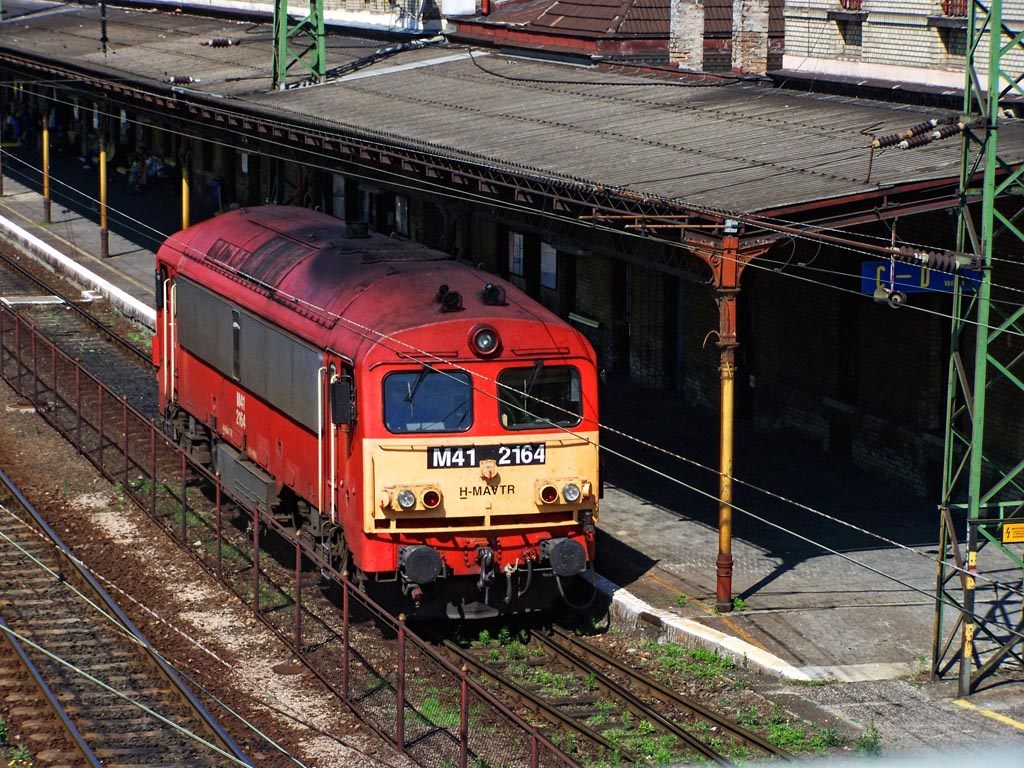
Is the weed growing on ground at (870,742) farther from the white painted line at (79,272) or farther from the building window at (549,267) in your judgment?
the white painted line at (79,272)

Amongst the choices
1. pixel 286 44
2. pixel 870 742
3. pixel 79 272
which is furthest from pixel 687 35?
pixel 870 742

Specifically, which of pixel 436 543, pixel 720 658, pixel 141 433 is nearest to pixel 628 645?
pixel 720 658

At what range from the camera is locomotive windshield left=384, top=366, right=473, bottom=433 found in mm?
15062

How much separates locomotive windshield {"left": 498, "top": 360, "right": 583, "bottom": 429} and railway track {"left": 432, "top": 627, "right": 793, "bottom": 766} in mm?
2325

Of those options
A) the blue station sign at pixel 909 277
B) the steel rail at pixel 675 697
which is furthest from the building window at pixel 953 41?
the steel rail at pixel 675 697

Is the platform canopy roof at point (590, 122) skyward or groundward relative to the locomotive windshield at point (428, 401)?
skyward

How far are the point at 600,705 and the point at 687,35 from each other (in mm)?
16912

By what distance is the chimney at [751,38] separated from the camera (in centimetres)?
2586

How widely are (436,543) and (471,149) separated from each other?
828cm

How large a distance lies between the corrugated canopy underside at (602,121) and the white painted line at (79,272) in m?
4.41

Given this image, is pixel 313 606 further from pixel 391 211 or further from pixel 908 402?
pixel 391 211

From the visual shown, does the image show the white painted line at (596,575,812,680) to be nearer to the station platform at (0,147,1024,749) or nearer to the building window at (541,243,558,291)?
the station platform at (0,147,1024,749)

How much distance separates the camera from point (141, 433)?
24859mm

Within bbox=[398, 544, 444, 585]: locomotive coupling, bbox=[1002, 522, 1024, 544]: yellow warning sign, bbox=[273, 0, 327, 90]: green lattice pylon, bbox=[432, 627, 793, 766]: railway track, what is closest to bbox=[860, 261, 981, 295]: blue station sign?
bbox=[1002, 522, 1024, 544]: yellow warning sign
